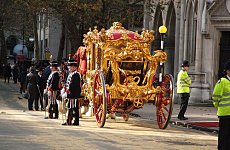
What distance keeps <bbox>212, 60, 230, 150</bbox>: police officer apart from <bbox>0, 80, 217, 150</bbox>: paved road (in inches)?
60.4

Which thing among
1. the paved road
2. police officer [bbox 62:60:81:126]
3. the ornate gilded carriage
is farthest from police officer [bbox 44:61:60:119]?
police officer [bbox 62:60:81:126]

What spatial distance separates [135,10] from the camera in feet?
111

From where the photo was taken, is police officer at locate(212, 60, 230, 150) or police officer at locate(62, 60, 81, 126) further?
police officer at locate(62, 60, 81, 126)

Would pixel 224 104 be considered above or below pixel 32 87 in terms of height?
above

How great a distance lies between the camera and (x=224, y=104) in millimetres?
12508

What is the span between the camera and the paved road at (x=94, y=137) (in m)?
13.3

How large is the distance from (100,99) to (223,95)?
5.82 meters

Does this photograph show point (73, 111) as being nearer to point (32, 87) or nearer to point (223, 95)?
point (223, 95)

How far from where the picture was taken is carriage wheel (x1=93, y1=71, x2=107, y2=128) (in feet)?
55.1

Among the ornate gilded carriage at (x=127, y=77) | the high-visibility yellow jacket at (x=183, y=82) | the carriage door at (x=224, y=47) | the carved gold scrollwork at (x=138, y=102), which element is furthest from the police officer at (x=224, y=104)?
the carriage door at (x=224, y=47)

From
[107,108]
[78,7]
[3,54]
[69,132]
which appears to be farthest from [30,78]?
[3,54]

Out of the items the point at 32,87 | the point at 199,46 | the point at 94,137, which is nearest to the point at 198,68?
the point at 199,46

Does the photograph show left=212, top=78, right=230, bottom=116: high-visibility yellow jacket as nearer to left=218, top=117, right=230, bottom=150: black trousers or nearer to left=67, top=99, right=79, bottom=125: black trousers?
left=218, top=117, right=230, bottom=150: black trousers

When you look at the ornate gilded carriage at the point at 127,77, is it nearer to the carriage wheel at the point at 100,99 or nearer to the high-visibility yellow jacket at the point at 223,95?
the carriage wheel at the point at 100,99
